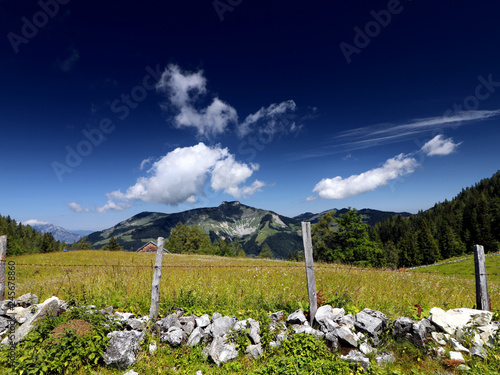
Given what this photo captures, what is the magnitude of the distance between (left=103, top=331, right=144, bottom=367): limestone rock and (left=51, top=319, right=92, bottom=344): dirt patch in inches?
22.7

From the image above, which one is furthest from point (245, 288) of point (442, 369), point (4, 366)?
point (4, 366)

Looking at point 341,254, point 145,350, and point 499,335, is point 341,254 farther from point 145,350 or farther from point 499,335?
point 145,350

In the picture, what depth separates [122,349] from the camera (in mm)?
5656

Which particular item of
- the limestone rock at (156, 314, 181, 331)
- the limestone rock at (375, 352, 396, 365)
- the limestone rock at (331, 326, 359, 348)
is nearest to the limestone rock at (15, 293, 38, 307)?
the limestone rock at (156, 314, 181, 331)

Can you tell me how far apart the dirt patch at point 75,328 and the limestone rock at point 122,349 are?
58 centimetres

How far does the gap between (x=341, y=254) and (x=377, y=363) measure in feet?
116

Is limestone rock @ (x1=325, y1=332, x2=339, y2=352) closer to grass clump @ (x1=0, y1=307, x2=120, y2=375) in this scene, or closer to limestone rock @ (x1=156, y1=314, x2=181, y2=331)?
limestone rock @ (x1=156, y1=314, x2=181, y2=331)

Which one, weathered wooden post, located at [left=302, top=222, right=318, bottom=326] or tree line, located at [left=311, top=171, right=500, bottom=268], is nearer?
weathered wooden post, located at [left=302, top=222, right=318, bottom=326]

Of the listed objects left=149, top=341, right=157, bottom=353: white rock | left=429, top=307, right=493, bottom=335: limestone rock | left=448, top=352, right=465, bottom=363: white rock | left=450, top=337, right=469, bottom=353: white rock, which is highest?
left=429, top=307, right=493, bottom=335: limestone rock

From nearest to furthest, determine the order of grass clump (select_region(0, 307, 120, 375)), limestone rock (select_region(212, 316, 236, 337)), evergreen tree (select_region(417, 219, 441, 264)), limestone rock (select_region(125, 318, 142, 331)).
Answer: grass clump (select_region(0, 307, 120, 375)) < limestone rock (select_region(212, 316, 236, 337)) < limestone rock (select_region(125, 318, 142, 331)) < evergreen tree (select_region(417, 219, 441, 264))

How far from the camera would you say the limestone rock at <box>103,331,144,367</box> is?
18.2 feet

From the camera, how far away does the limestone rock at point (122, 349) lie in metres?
5.56

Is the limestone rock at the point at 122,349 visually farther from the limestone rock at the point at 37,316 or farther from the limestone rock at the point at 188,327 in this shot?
the limestone rock at the point at 37,316

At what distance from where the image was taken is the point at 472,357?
5.47 meters
